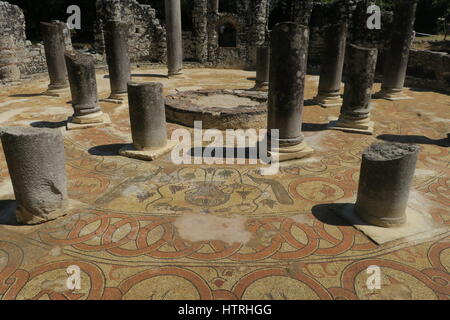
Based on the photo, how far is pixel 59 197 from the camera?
483 cm

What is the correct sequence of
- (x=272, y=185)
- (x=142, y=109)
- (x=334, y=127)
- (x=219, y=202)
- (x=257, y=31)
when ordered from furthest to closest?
1. (x=257, y=31)
2. (x=334, y=127)
3. (x=142, y=109)
4. (x=272, y=185)
5. (x=219, y=202)

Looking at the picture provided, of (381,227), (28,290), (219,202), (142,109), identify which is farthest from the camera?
(142,109)

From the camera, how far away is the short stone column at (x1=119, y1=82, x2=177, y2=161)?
6.78 meters

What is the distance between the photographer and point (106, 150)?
7.55 metres

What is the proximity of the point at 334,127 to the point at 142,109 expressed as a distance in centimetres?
536

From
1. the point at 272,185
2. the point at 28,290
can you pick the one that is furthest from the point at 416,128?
the point at 28,290

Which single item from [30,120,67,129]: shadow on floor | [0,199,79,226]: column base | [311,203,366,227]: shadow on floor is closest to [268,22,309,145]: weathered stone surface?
[311,203,366,227]: shadow on floor

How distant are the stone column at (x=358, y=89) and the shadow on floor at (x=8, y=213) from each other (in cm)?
777

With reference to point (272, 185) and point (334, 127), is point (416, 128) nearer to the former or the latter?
point (334, 127)

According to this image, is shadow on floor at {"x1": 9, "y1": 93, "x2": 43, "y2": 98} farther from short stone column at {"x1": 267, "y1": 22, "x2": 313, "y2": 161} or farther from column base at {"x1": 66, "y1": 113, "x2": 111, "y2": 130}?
short stone column at {"x1": 267, "y1": 22, "x2": 313, "y2": 161}

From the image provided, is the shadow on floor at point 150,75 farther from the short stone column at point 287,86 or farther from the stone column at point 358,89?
the short stone column at point 287,86

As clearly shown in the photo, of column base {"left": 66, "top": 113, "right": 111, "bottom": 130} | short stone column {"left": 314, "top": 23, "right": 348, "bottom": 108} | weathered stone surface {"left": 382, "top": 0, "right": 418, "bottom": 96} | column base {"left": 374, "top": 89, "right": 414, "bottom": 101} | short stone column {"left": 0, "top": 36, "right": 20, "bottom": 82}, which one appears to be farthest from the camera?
short stone column {"left": 0, "top": 36, "right": 20, "bottom": 82}

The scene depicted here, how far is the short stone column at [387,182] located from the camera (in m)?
4.42

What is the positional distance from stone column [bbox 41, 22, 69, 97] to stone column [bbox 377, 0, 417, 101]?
494 inches
